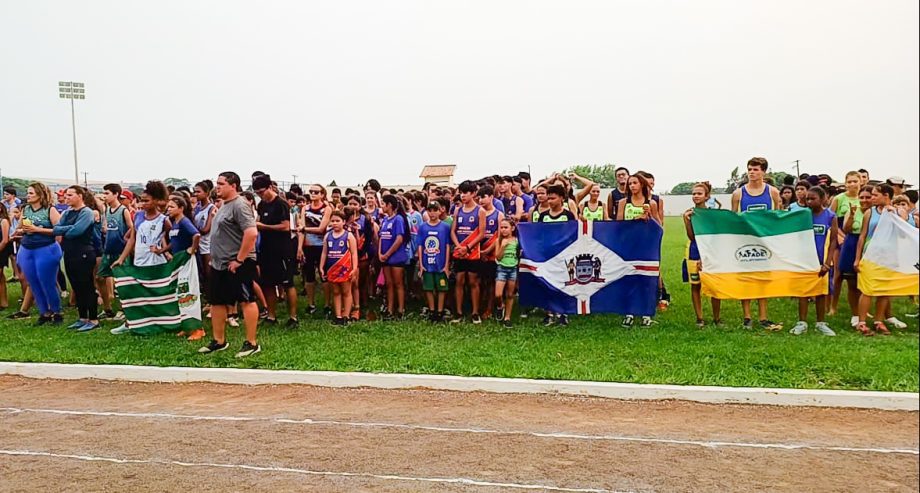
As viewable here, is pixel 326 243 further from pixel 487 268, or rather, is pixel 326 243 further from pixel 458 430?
pixel 458 430

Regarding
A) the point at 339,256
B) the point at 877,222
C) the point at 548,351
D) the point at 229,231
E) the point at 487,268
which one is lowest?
the point at 548,351

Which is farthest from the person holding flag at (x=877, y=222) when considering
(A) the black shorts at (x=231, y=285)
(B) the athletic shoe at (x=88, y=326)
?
(B) the athletic shoe at (x=88, y=326)

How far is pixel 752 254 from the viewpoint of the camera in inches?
311

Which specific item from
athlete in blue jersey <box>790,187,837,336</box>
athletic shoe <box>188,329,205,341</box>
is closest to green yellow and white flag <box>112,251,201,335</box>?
athletic shoe <box>188,329,205,341</box>

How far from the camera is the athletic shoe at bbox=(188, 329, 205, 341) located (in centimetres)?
888

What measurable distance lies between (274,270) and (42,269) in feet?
12.6

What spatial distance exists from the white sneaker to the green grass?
3.4 inches

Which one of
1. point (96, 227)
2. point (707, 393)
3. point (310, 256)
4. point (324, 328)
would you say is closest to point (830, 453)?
point (707, 393)

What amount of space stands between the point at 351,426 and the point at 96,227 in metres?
7.29

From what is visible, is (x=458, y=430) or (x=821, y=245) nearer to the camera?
(x=821, y=245)

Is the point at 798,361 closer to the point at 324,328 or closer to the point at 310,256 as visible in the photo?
the point at 324,328

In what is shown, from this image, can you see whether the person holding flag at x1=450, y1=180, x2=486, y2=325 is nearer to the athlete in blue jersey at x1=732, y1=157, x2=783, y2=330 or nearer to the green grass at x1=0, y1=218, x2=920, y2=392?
the green grass at x1=0, y1=218, x2=920, y2=392

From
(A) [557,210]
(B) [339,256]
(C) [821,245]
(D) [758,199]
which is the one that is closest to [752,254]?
(D) [758,199]

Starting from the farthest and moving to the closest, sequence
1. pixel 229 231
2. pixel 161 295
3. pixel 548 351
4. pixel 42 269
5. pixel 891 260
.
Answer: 1. pixel 42 269
2. pixel 161 295
3. pixel 548 351
4. pixel 229 231
5. pixel 891 260
